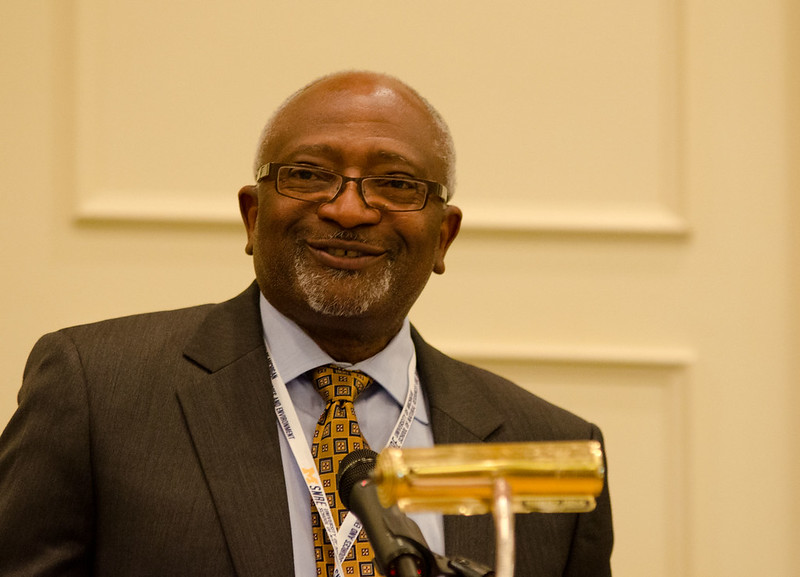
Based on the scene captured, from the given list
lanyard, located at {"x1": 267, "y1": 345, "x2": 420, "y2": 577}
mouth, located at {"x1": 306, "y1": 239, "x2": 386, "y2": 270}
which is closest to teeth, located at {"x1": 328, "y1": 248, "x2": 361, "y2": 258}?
mouth, located at {"x1": 306, "y1": 239, "x2": 386, "y2": 270}

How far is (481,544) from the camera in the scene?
1.64 metres

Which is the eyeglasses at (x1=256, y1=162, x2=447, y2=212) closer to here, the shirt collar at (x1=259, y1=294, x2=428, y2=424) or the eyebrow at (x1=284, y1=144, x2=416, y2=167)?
the eyebrow at (x1=284, y1=144, x2=416, y2=167)

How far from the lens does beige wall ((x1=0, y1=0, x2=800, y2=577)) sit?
2.34 meters

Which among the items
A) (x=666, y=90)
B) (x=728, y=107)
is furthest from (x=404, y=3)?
(x=728, y=107)

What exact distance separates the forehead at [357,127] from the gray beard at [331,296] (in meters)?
0.19

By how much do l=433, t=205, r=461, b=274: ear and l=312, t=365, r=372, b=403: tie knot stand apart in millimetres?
305

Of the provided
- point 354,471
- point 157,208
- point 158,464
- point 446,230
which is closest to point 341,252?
point 446,230

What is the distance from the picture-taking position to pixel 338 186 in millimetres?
1662

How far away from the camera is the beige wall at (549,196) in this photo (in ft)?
7.69

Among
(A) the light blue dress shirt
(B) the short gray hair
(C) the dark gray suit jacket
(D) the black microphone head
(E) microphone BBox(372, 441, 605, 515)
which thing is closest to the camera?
(E) microphone BBox(372, 441, 605, 515)

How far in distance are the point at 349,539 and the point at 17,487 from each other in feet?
1.67

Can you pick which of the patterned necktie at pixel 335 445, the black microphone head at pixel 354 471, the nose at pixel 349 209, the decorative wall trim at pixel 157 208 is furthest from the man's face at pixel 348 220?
the black microphone head at pixel 354 471

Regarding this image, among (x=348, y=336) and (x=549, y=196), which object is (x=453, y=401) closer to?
(x=348, y=336)

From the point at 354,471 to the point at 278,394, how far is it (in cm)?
71
